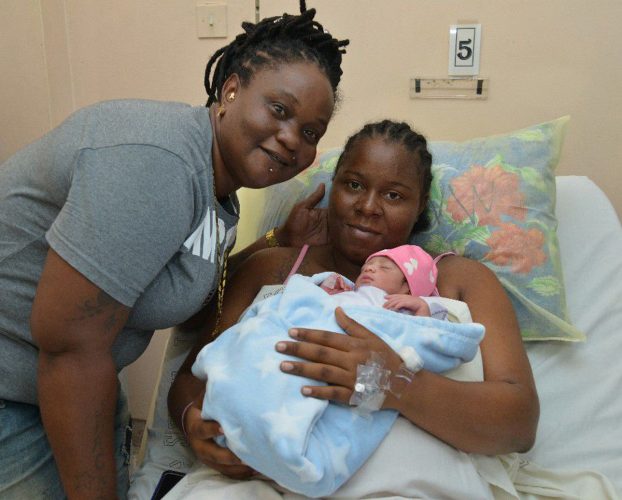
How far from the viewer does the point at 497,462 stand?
1189 mm

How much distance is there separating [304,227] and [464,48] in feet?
2.72

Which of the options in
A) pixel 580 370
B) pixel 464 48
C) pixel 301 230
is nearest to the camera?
pixel 580 370

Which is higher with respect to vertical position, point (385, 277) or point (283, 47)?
point (283, 47)

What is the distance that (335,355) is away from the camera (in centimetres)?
107

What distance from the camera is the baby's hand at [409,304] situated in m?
1.19

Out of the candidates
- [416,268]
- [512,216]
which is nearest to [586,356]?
[512,216]

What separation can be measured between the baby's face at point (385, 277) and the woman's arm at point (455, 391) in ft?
0.61

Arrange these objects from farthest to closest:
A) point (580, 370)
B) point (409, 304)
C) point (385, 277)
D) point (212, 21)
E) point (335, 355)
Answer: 1. point (212, 21)
2. point (580, 370)
3. point (385, 277)
4. point (409, 304)
5. point (335, 355)

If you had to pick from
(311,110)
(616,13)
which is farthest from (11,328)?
(616,13)

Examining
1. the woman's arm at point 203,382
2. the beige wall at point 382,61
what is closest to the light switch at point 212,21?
the beige wall at point 382,61

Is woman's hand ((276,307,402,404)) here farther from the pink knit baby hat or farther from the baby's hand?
the pink knit baby hat

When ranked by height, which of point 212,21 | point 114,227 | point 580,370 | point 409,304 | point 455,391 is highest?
point 212,21

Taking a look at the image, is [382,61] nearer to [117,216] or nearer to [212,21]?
[212,21]

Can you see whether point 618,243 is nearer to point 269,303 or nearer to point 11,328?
point 269,303
